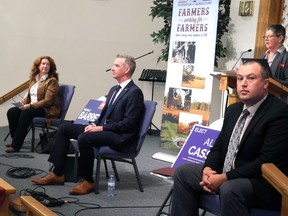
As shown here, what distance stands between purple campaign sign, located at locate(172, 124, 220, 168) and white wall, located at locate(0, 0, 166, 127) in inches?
165

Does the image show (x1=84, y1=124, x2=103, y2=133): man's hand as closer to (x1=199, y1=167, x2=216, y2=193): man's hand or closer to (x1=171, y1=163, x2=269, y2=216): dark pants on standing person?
(x1=171, y1=163, x2=269, y2=216): dark pants on standing person

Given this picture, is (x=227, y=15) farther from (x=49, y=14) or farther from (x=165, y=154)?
(x=49, y=14)

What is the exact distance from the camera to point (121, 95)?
13.5 ft

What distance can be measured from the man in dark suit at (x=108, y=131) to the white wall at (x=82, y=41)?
358 centimetres


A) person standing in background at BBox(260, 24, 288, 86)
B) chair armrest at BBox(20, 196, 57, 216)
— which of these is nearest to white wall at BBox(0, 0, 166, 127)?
person standing in background at BBox(260, 24, 288, 86)

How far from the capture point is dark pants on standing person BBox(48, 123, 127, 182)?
3.88 meters

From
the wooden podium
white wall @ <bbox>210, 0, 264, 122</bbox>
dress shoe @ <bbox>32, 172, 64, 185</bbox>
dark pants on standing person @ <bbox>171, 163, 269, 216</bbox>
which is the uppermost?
white wall @ <bbox>210, 0, 264, 122</bbox>

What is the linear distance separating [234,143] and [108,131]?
163 centimetres

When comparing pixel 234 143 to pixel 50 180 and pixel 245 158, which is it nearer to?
pixel 245 158

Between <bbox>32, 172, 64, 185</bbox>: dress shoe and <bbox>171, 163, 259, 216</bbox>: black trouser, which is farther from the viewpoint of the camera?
<bbox>32, 172, 64, 185</bbox>: dress shoe

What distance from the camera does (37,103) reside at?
219 inches

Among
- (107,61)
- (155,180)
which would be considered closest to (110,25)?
(107,61)

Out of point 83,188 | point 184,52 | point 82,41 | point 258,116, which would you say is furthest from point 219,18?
point 258,116

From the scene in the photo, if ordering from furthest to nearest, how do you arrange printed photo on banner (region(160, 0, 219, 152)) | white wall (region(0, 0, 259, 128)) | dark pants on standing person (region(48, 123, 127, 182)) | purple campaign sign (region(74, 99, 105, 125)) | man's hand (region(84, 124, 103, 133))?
white wall (region(0, 0, 259, 128))
printed photo on banner (region(160, 0, 219, 152))
purple campaign sign (region(74, 99, 105, 125))
man's hand (region(84, 124, 103, 133))
dark pants on standing person (region(48, 123, 127, 182))
